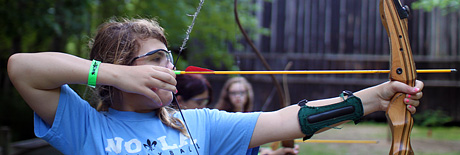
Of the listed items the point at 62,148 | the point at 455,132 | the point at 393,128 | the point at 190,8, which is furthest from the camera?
the point at 455,132

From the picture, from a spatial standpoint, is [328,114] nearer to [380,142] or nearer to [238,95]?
[238,95]

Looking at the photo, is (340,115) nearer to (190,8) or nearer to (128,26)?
(128,26)

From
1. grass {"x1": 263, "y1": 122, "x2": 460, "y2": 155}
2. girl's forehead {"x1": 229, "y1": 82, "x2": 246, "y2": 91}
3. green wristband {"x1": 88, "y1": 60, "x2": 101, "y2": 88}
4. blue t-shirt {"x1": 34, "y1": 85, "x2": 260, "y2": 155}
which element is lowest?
grass {"x1": 263, "y1": 122, "x2": 460, "y2": 155}

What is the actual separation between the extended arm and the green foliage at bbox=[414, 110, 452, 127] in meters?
6.40

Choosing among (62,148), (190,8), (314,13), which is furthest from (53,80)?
(314,13)

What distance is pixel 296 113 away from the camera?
4.46 ft

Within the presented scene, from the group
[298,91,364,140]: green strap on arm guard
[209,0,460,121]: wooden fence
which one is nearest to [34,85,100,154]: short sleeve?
[298,91,364,140]: green strap on arm guard

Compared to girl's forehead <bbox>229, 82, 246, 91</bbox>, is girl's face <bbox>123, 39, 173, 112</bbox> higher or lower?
higher

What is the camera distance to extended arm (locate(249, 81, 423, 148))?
135 centimetres

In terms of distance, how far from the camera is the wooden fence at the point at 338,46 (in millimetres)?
6973

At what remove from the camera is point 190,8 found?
16.3 ft

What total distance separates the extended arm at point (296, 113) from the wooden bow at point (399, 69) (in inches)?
1.1

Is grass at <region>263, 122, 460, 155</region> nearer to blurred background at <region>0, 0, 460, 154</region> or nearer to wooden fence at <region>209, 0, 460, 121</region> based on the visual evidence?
blurred background at <region>0, 0, 460, 154</region>

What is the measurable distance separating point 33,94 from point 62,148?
0.66 feet
